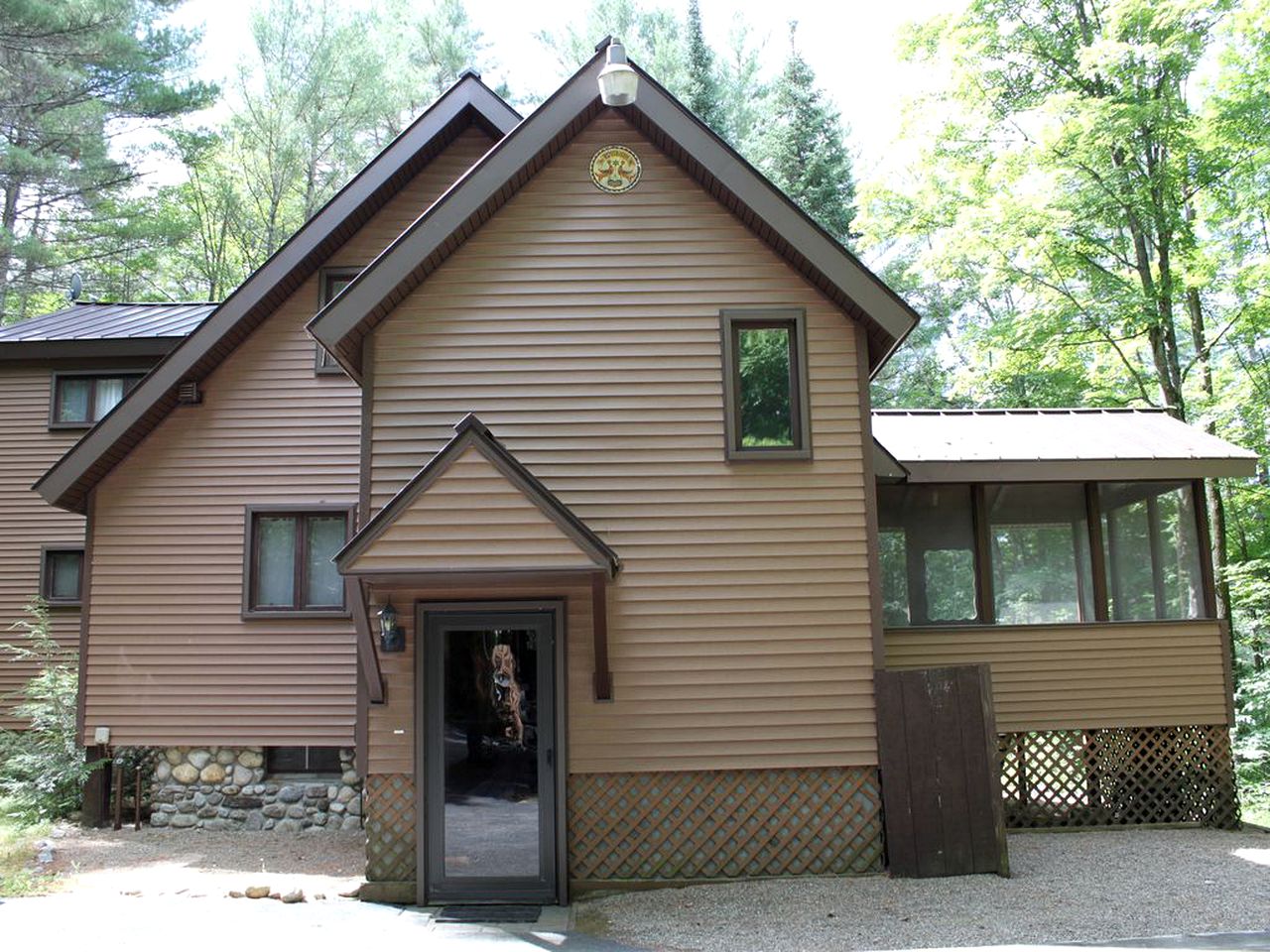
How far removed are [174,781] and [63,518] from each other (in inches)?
190

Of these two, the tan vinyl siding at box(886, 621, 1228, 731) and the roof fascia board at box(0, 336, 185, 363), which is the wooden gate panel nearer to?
the tan vinyl siding at box(886, 621, 1228, 731)

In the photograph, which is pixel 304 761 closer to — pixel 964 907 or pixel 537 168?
pixel 537 168

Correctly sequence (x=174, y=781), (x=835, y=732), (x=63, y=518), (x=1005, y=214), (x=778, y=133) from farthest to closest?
(x=778, y=133), (x=1005, y=214), (x=63, y=518), (x=174, y=781), (x=835, y=732)

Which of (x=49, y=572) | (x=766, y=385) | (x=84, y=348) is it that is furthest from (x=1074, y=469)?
(x=49, y=572)

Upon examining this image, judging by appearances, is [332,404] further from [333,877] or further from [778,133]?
[778,133]

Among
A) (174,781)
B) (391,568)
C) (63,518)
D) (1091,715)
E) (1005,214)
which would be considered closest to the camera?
(391,568)

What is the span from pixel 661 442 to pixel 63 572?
9.97 metres

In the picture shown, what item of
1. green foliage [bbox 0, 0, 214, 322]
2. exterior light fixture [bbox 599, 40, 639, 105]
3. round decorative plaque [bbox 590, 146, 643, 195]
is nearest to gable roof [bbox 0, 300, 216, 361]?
round decorative plaque [bbox 590, 146, 643, 195]

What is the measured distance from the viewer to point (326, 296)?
1215cm

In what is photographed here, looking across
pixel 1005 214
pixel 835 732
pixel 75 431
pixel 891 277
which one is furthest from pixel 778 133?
pixel 835 732

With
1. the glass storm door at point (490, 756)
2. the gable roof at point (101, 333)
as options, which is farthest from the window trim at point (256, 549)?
the gable roof at point (101, 333)

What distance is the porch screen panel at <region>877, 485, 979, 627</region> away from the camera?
11.4m

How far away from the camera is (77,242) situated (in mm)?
26312

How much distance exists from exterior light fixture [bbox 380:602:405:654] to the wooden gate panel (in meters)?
4.07
